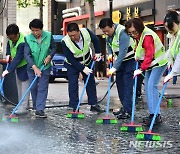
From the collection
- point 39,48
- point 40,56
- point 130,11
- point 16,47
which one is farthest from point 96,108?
point 130,11

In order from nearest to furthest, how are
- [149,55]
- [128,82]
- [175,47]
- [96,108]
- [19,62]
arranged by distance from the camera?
[175,47] < [149,55] < [128,82] < [19,62] < [96,108]

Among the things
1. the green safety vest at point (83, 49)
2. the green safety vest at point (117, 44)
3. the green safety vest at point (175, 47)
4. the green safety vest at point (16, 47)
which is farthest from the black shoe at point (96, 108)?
the green safety vest at point (175, 47)

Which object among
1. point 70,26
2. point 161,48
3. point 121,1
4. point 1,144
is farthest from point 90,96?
point 121,1

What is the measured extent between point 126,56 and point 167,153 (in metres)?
2.92

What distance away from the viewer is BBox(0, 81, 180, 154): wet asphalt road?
532cm

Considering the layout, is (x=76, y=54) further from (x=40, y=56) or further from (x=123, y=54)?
(x=123, y=54)

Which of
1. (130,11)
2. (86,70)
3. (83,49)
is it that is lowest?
(86,70)

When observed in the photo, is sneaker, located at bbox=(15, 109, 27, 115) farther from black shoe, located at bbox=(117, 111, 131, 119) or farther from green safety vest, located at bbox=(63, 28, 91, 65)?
black shoe, located at bbox=(117, 111, 131, 119)

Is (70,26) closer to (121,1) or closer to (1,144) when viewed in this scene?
(1,144)

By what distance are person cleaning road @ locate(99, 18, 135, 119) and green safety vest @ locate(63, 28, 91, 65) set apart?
0.46 metres

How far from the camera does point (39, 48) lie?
8.12 m

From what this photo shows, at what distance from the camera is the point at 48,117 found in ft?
26.9

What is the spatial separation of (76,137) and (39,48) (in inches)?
97.0

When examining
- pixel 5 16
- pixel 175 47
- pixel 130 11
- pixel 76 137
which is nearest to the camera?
pixel 76 137
